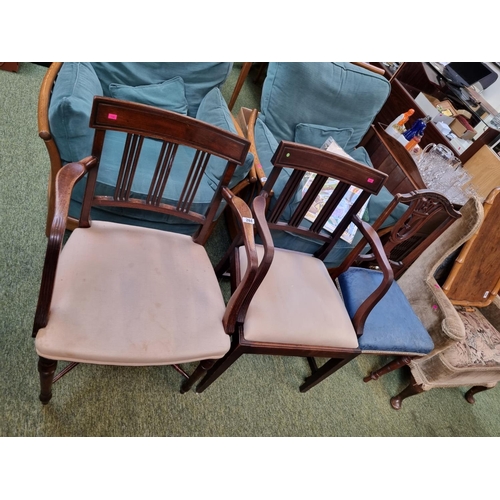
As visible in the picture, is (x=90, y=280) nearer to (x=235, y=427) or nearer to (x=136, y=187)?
(x=136, y=187)

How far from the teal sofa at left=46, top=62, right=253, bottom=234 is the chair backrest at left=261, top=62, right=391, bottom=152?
311mm

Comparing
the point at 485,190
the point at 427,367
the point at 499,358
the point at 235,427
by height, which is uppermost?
the point at 485,190

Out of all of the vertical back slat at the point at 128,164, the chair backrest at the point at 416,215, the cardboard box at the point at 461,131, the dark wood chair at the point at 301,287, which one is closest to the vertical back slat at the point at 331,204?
the dark wood chair at the point at 301,287

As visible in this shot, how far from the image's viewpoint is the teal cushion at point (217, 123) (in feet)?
4.96

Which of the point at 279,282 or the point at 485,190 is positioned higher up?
the point at 485,190

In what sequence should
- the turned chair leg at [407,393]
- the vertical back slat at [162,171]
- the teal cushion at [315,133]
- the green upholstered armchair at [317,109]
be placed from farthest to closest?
the teal cushion at [315,133], the green upholstered armchair at [317,109], the turned chair leg at [407,393], the vertical back slat at [162,171]

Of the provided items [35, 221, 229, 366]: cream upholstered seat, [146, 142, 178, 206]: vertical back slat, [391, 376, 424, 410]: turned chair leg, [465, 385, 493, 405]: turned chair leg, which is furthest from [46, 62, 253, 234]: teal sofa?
[465, 385, 493, 405]: turned chair leg

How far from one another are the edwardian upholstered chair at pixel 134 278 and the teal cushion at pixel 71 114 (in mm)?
273

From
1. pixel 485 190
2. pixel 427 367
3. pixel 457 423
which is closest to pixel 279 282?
pixel 427 367

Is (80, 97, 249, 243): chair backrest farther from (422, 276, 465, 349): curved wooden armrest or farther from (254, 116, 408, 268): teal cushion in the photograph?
(422, 276, 465, 349): curved wooden armrest

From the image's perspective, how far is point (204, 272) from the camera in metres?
1.22

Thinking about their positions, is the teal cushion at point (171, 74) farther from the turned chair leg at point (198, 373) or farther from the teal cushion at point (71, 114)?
the turned chair leg at point (198, 373)

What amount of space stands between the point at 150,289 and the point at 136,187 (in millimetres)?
520

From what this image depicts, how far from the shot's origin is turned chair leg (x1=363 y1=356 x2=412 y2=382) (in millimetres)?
1613
